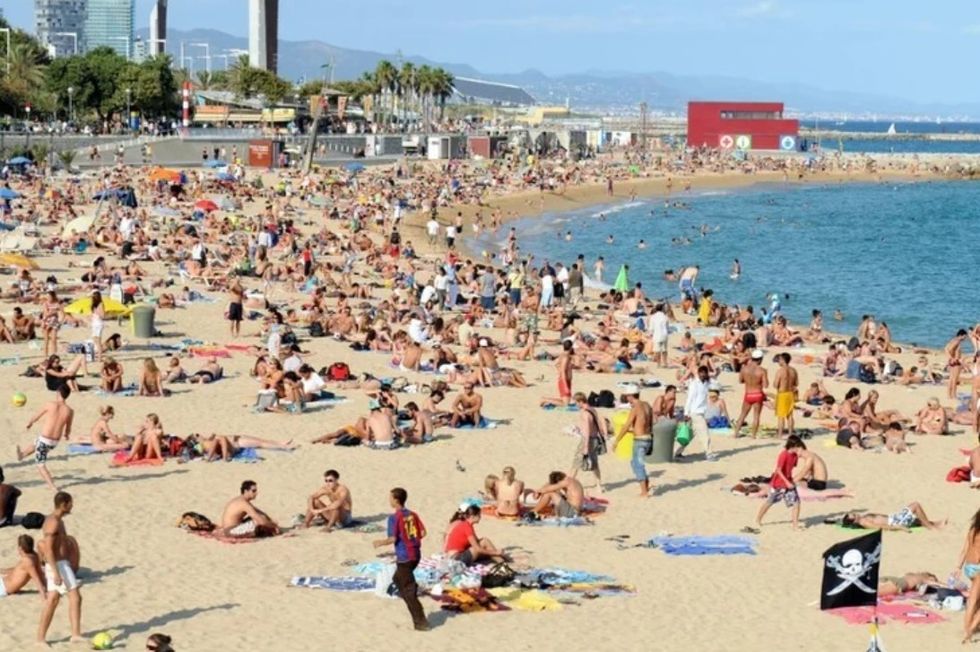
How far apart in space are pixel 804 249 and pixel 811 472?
4253cm

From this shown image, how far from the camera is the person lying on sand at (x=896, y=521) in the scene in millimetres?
13570

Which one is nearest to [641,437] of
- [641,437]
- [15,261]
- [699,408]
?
[641,437]

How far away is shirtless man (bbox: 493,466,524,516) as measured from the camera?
13453 mm

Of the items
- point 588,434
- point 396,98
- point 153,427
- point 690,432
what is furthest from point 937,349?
point 396,98

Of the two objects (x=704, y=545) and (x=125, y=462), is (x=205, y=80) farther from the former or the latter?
(x=704, y=545)

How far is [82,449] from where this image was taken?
15430 millimetres

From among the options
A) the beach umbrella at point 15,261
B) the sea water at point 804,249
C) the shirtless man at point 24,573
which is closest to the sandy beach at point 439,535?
the shirtless man at point 24,573

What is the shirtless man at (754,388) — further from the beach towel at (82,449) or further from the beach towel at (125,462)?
the beach towel at (82,449)

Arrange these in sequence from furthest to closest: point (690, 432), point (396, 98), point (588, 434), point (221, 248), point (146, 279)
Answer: point (396, 98) < point (221, 248) < point (146, 279) < point (690, 432) < point (588, 434)

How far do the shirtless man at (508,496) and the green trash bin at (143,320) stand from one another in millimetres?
10677

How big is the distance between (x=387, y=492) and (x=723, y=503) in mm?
3343

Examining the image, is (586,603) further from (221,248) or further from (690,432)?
(221,248)

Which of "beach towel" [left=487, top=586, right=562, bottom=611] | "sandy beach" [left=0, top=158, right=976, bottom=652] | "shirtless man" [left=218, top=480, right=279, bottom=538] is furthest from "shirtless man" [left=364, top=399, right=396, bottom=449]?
"beach towel" [left=487, top=586, right=562, bottom=611]

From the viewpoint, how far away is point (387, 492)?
1452cm
